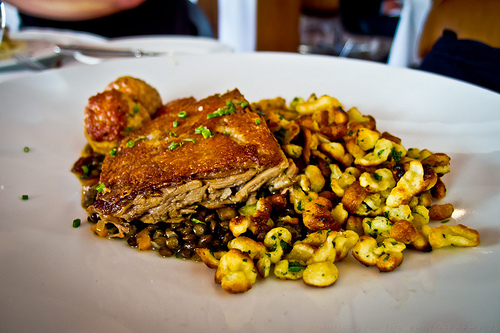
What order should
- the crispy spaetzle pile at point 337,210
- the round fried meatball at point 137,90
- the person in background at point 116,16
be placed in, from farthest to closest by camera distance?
the person in background at point 116,16
the round fried meatball at point 137,90
the crispy spaetzle pile at point 337,210

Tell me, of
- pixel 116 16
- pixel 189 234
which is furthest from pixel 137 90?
pixel 116 16

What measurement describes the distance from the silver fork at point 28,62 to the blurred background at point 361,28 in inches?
59.4

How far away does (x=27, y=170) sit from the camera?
219cm

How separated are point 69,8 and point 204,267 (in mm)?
4309

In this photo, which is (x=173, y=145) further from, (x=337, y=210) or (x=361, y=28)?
(x=361, y=28)

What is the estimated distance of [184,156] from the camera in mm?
1948

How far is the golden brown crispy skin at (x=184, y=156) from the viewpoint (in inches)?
→ 73.7

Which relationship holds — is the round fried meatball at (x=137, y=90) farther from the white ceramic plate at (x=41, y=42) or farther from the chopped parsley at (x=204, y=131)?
the white ceramic plate at (x=41, y=42)

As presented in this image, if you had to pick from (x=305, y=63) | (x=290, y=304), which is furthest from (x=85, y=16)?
(x=290, y=304)

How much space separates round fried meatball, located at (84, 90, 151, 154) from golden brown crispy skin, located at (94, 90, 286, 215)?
0.25m

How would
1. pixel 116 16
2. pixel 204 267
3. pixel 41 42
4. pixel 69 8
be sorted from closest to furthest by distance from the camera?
pixel 204 267 → pixel 41 42 → pixel 69 8 → pixel 116 16

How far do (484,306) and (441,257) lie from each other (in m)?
0.30

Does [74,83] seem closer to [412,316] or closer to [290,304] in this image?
[290,304]

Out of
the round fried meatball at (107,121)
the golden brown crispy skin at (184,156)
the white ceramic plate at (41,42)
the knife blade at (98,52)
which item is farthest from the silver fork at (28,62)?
the golden brown crispy skin at (184,156)
